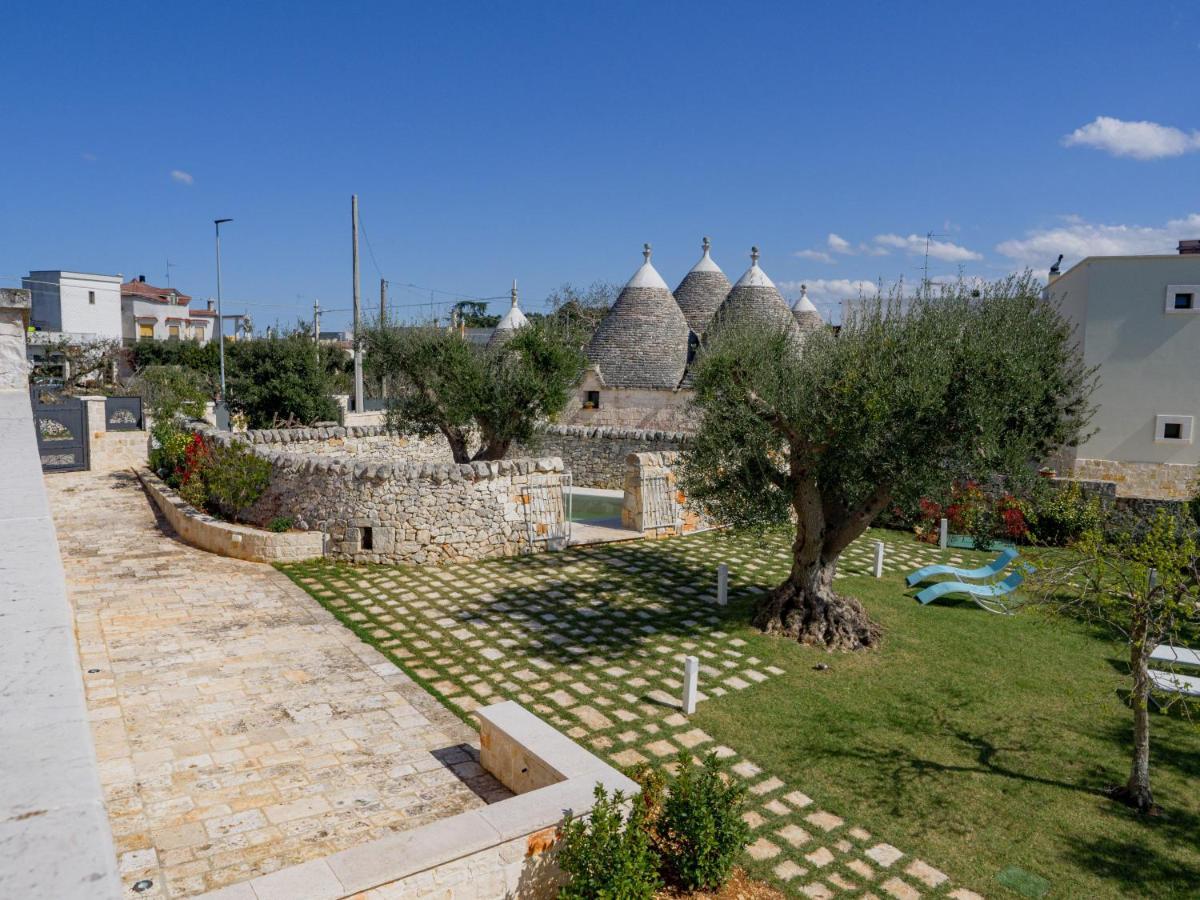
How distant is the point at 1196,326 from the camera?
19172 mm

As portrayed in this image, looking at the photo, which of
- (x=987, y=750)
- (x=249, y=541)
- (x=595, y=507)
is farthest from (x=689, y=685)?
(x=595, y=507)

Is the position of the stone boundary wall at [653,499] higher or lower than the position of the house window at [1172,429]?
lower

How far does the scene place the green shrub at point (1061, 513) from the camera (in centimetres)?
1606

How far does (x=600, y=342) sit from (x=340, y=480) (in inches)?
599

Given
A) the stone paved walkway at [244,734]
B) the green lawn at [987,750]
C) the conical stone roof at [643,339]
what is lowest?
the green lawn at [987,750]

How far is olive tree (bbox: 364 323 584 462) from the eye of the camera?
16734 millimetres

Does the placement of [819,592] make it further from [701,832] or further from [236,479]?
[236,479]

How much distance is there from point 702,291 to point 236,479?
1982 cm

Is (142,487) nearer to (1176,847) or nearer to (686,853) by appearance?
(686,853)

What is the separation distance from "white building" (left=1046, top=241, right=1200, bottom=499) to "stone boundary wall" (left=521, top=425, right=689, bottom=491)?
11.1m

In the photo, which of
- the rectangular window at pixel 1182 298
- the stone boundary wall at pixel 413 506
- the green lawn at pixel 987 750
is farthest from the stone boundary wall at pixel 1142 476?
the stone boundary wall at pixel 413 506

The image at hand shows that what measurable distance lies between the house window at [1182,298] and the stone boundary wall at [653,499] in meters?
13.8

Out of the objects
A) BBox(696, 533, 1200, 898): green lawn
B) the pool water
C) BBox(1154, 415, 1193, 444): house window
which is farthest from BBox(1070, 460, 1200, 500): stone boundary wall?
the pool water

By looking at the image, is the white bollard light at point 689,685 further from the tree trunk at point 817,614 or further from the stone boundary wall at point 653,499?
the stone boundary wall at point 653,499
